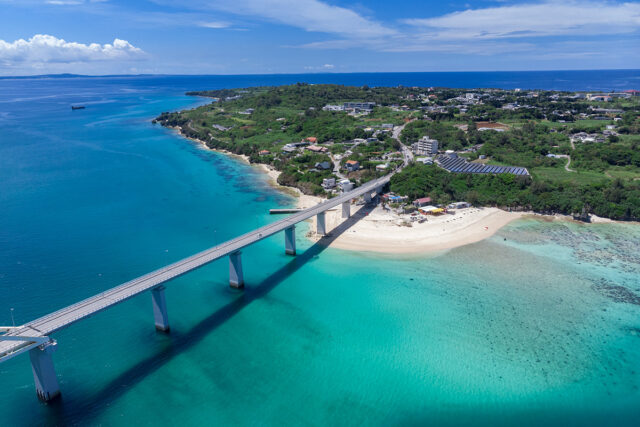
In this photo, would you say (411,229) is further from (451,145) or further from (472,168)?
(451,145)

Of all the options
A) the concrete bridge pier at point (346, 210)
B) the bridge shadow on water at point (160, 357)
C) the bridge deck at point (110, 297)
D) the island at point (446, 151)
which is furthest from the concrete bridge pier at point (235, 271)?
the concrete bridge pier at point (346, 210)

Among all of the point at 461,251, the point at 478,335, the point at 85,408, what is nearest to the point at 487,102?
the point at 461,251

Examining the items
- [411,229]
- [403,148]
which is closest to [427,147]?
[403,148]

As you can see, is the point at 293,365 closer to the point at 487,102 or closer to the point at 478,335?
the point at 478,335

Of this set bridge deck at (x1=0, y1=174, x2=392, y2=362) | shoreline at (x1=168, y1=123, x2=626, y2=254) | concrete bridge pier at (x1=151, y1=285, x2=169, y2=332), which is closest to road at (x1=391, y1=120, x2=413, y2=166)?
shoreline at (x1=168, y1=123, x2=626, y2=254)

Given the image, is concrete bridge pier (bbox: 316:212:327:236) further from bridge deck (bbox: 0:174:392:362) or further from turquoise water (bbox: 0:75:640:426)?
bridge deck (bbox: 0:174:392:362)

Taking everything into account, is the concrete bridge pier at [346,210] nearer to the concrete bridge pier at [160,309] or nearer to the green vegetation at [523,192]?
the green vegetation at [523,192]
